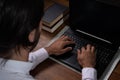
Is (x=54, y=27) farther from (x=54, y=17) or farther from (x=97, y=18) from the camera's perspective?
(x=97, y=18)

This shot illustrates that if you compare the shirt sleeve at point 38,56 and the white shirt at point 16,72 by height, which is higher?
the white shirt at point 16,72

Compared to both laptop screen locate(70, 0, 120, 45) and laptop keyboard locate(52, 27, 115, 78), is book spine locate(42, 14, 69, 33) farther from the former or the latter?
laptop keyboard locate(52, 27, 115, 78)

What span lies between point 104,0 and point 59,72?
0.42m

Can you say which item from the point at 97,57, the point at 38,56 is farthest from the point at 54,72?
the point at 97,57

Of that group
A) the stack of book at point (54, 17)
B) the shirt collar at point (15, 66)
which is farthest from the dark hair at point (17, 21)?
the stack of book at point (54, 17)

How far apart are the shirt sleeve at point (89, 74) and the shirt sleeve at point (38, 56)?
0.74ft

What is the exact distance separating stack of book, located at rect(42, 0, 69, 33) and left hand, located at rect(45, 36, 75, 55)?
12cm

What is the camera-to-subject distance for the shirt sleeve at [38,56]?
110 centimetres

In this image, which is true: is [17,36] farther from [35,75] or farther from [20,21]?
[35,75]

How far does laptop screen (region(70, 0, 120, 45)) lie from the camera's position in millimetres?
1063

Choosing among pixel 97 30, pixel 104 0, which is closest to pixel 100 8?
pixel 104 0

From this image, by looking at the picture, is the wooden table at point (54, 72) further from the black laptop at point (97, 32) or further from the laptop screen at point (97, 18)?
the laptop screen at point (97, 18)

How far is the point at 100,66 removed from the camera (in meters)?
1.03

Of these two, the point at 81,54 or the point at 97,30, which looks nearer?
the point at 81,54
